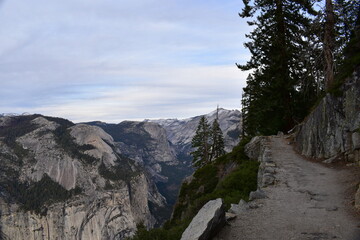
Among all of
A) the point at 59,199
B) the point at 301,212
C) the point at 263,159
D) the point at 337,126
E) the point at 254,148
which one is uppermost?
the point at 337,126

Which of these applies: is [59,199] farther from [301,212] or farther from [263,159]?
[301,212]

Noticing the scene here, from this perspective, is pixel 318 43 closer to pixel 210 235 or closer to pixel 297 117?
pixel 297 117

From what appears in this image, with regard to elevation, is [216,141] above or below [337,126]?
below

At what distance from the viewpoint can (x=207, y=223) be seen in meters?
6.81

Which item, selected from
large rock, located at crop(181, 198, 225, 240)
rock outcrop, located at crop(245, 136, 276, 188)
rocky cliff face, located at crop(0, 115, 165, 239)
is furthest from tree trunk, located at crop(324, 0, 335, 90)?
rocky cliff face, located at crop(0, 115, 165, 239)

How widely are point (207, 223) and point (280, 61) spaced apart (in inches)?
835

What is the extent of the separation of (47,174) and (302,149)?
654 ft

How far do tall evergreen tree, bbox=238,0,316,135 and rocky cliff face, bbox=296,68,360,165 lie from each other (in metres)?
7.35

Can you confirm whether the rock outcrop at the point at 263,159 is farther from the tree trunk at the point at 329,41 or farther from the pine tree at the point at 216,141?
the pine tree at the point at 216,141

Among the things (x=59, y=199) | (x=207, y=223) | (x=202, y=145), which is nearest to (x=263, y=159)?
(x=207, y=223)

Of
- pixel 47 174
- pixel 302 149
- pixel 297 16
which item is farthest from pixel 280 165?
pixel 47 174

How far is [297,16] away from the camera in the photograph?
24203mm

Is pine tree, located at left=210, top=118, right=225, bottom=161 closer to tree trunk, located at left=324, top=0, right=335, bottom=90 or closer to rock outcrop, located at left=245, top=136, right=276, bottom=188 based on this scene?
rock outcrop, located at left=245, top=136, right=276, bottom=188

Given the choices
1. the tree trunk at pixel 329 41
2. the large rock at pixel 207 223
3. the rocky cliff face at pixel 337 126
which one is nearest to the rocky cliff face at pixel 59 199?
the rocky cliff face at pixel 337 126
